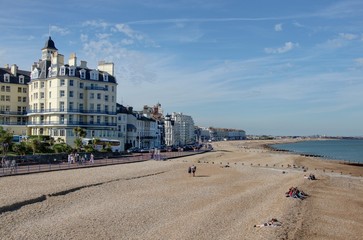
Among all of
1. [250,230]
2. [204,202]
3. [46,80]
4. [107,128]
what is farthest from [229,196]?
[46,80]

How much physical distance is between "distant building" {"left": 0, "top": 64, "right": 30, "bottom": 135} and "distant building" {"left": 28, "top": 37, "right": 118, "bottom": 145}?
1.82 m

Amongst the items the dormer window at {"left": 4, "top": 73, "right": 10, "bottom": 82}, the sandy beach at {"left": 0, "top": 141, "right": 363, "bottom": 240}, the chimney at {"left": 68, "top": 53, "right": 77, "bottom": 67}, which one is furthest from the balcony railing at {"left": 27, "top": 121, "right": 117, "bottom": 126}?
the sandy beach at {"left": 0, "top": 141, "right": 363, "bottom": 240}

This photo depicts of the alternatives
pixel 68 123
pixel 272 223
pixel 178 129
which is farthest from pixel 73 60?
pixel 178 129

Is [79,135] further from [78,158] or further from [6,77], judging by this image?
[6,77]

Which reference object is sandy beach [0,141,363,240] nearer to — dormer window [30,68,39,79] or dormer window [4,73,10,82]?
dormer window [30,68,39,79]

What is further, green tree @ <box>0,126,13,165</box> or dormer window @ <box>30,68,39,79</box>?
dormer window @ <box>30,68,39,79</box>

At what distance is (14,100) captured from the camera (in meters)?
63.0

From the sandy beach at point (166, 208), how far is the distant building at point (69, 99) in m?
23.9

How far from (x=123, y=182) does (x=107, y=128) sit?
31952 millimetres

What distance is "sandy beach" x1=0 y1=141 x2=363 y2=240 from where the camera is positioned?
18.0 meters

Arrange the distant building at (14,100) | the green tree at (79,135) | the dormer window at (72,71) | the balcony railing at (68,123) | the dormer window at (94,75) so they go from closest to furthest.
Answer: the green tree at (79,135), the balcony railing at (68,123), the dormer window at (72,71), the distant building at (14,100), the dormer window at (94,75)

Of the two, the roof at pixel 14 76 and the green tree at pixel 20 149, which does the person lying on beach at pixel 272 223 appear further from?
the roof at pixel 14 76

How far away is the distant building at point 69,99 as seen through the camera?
57812mm

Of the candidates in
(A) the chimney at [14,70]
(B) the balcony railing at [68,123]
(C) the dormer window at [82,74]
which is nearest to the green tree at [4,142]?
(B) the balcony railing at [68,123]
